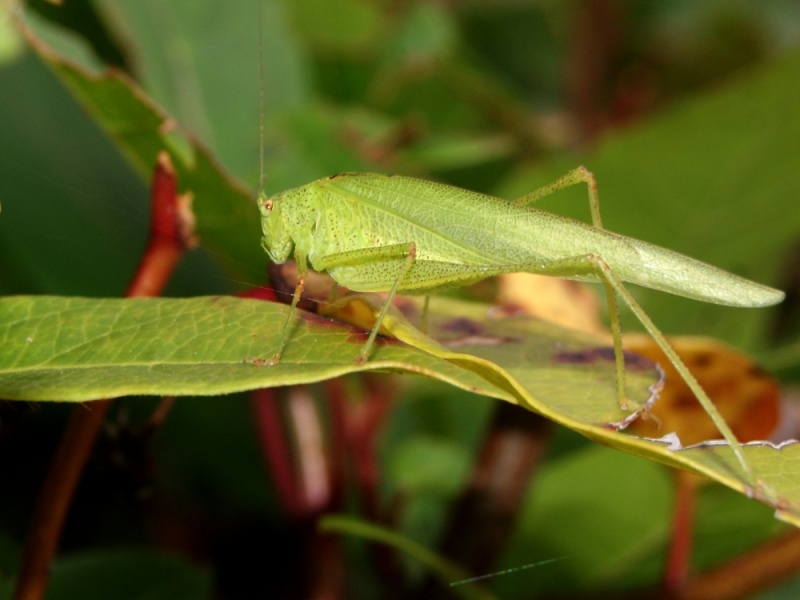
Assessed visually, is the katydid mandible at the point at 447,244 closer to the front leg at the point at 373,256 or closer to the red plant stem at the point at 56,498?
the front leg at the point at 373,256

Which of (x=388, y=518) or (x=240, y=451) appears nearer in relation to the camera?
(x=388, y=518)

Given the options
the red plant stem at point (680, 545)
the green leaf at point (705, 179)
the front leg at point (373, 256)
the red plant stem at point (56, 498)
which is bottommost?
the red plant stem at point (56, 498)

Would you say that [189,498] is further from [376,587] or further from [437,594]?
[437,594]

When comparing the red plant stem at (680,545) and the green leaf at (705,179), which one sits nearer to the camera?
the red plant stem at (680,545)

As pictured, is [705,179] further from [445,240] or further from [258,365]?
[258,365]

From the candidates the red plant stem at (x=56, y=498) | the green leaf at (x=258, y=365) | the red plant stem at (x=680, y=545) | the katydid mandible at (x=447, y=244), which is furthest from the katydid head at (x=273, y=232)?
the red plant stem at (x=680, y=545)

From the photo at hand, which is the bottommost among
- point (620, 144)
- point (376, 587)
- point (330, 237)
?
point (376, 587)

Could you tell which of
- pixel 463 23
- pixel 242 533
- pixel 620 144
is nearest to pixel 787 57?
pixel 620 144
